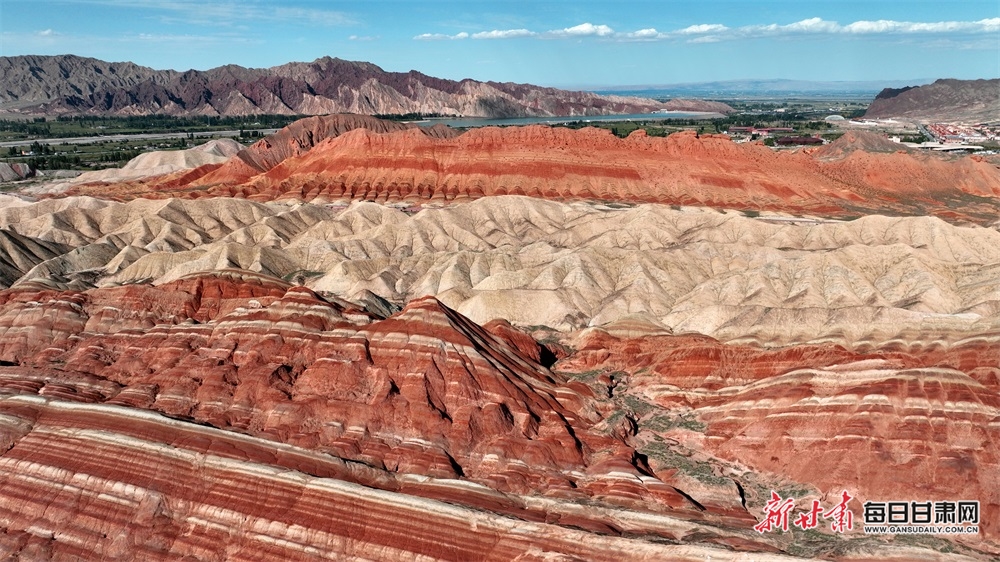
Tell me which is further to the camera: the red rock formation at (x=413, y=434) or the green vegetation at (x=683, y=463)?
the green vegetation at (x=683, y=463)

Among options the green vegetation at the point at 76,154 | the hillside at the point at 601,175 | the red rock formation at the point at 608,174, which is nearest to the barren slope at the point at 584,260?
the hillside at the point at 601,175

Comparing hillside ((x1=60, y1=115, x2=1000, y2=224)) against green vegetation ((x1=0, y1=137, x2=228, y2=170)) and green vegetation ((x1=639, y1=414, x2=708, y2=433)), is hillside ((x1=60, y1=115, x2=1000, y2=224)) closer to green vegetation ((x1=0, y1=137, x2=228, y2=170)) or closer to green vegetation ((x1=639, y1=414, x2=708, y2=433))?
green vegetation ((x1=0, y1=137, x2=228, y2=170))

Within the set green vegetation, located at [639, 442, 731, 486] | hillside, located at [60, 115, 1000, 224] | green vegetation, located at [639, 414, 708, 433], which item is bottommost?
green vegetation, located at [639, 442, 731, 486]

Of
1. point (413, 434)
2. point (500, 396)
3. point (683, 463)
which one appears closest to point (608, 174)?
point (500, 396)

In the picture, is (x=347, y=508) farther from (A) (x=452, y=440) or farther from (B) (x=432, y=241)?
(B) (x=432, y=241)

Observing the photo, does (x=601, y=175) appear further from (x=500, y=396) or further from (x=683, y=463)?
(x=683, y=463)

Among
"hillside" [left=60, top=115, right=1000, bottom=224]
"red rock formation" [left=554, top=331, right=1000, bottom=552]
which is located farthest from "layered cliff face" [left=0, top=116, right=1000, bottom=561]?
"hillside" [left=60, top=115, right=1000, bottom=224]

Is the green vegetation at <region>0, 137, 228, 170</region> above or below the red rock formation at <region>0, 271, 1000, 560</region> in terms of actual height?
above

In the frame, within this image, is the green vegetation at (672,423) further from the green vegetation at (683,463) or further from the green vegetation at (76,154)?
the green vegetation at (76,154)

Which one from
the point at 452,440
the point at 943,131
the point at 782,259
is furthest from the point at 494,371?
the point at 943,131
